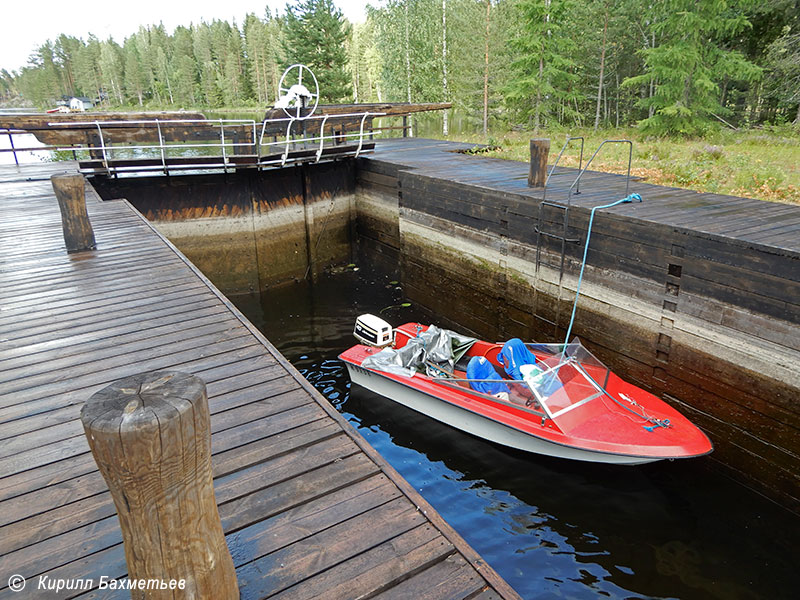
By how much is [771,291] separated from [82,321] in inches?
294

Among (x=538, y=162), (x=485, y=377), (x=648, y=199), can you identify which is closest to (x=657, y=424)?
(x=485, y=377)

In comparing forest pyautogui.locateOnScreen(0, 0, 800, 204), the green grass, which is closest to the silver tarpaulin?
the green grass

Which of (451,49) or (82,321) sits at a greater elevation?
(451,49)

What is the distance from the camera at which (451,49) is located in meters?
31.0

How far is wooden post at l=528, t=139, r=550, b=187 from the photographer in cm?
975

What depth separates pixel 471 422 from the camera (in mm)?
6984

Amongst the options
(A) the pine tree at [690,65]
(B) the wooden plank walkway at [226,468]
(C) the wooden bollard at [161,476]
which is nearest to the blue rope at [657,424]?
(B) the wooden plank walkway at [226,468]

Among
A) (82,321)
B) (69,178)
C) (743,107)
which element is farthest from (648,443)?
(743,107)

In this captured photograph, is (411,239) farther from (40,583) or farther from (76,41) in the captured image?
(76,41)

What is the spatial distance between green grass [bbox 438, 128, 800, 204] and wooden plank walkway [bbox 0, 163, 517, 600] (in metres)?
9.27

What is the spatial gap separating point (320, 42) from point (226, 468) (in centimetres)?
3621

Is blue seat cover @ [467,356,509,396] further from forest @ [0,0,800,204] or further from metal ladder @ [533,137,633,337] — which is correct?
forest @ [0,0,800,204]

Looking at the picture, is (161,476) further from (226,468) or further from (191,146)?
(191,146)

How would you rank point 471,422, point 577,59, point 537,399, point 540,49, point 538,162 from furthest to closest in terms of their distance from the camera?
point 577,59 < point 540,49 < point 538,162 < point 471,422 < point 537,399
